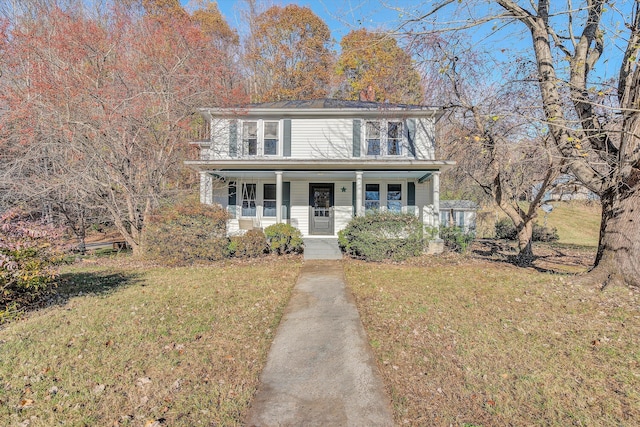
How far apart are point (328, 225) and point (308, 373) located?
10867mm

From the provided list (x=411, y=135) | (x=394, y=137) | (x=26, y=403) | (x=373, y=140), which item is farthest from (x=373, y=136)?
(x=26, y=403)

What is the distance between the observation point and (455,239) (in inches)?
460

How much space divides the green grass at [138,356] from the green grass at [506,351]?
159 cm

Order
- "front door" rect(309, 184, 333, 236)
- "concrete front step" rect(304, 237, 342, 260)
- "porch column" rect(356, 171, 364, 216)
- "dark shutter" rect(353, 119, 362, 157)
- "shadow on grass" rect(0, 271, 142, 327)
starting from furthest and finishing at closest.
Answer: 1. "front door" rect(309, 184, 333, 236)
2. "dark shutter" rect(353, 119, 362, 157)
3. "porch column" rect(356, 171, 364, 216)
4. "concrete front step" rect(304, 237, 342, 260)
5. "shadow on grass" rect(0, 271, 142, 327)

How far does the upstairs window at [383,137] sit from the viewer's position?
1305 centimetres

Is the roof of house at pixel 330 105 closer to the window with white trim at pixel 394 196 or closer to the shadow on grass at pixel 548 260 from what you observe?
the window with white trim at pixel 394 196

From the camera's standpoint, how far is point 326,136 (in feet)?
43.6

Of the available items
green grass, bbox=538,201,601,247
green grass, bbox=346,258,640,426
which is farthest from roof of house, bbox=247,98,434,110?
green grass, bbox=538,201,601,247

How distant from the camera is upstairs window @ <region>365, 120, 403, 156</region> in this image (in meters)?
13.1

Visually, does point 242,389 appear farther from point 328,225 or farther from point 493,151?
point 328,225

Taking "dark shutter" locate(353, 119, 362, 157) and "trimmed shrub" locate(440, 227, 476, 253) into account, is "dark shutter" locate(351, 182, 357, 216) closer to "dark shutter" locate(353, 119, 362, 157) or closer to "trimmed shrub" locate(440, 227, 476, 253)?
"dark shutter" locate(353, 119, 362, 157)

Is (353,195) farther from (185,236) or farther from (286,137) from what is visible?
(185,236)

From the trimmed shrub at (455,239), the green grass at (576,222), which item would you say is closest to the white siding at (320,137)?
the trimmed shrub at (455,239)

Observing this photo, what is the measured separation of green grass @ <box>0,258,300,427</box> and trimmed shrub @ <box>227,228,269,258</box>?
3424 mm
